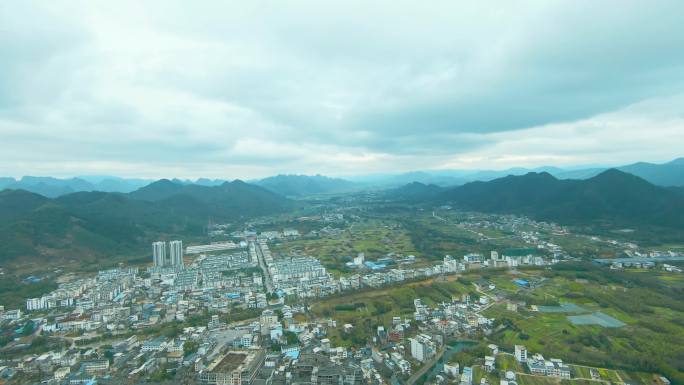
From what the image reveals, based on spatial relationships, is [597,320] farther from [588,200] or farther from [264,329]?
[588,200]

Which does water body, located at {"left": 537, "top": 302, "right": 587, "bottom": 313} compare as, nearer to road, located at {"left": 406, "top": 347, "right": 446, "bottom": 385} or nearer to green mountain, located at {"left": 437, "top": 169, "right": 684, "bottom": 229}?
road, located at {"left": 406, "top": 347, "right": 446, "bottom": 385}

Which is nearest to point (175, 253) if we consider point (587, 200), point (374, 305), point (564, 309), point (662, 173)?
point (374, 305)

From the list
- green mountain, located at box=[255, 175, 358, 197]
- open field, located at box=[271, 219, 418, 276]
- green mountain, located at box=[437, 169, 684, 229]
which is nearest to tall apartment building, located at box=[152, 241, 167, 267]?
open field, located at box=[271, 219, 418, 276]

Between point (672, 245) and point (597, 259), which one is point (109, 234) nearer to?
point (597, 259)

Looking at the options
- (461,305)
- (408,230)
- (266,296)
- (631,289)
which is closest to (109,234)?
(266,296)

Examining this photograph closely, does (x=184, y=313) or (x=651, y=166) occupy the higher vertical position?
(x=651, y=166)

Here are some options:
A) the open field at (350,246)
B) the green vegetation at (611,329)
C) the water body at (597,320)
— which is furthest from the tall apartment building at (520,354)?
the open field at (350,246)

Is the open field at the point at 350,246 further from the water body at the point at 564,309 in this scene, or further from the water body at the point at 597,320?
the water body at the point at 597,320
